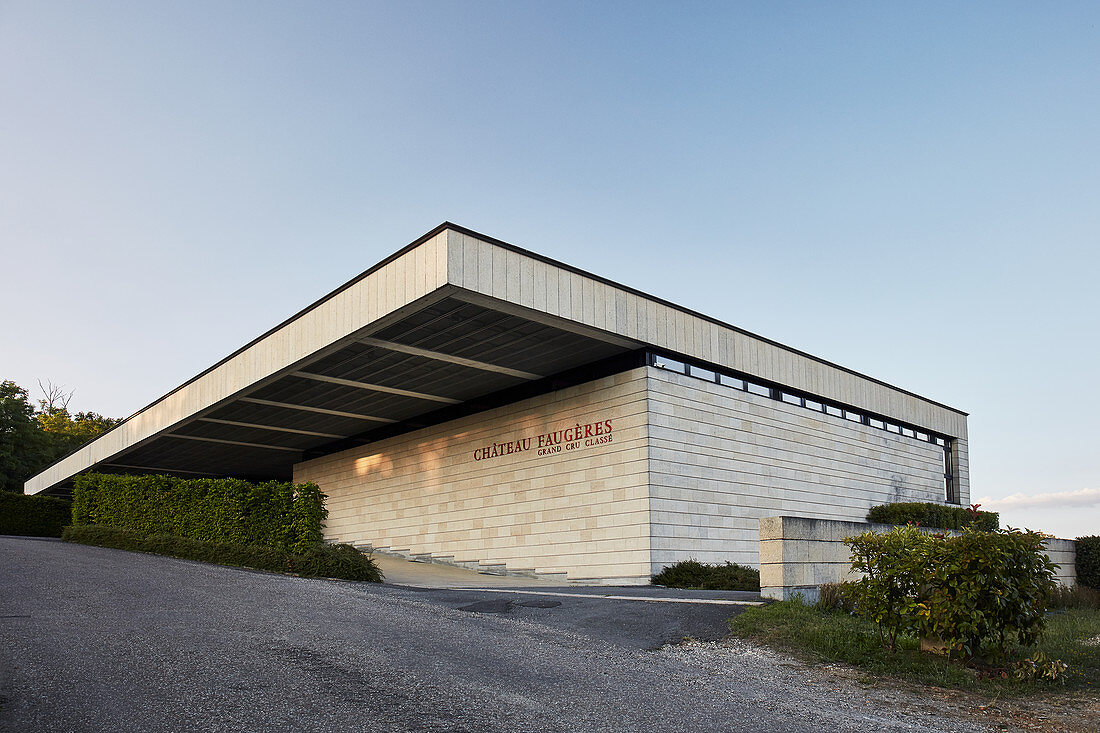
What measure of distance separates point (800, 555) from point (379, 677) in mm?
6342

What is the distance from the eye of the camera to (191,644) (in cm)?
793

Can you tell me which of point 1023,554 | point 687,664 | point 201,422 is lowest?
point 687,664

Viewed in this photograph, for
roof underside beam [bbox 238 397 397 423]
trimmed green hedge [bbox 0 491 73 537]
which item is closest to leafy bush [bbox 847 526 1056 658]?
roof underside beam [bbox 238 397 397 423]

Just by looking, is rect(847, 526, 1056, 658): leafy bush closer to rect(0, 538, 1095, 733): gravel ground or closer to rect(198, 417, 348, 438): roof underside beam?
rect(0, 538, 1095, 733): gravel ground

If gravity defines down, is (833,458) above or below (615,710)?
above

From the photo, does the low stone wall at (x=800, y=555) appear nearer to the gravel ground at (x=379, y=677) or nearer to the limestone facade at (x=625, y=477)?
the gravel ground at (x=379, y=677)

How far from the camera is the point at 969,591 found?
8031 millimetres

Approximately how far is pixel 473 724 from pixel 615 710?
117 centimetres

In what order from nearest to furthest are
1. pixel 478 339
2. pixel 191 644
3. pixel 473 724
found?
pixel 473 724
pixel 191 644
pixel 478 339

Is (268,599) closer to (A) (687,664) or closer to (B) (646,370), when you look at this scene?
(A) (687,664)

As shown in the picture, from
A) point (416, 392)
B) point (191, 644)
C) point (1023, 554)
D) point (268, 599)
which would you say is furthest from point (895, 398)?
point (191, 644)

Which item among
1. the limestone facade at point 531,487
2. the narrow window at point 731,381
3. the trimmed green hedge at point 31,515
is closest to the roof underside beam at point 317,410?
the limestone facade at point 531,487

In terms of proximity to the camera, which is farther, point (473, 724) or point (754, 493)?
point (754, 493)

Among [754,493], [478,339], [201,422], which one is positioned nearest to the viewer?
[478,339]
